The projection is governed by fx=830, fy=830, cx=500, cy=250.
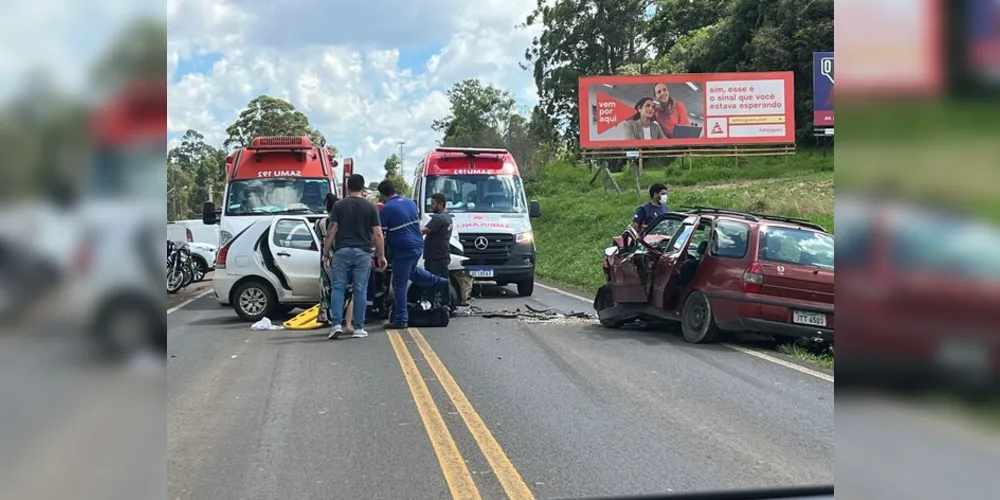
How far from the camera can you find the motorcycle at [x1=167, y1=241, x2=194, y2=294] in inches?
647

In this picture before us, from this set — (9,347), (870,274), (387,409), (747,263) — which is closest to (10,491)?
(9,347)

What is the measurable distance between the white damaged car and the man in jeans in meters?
1.55

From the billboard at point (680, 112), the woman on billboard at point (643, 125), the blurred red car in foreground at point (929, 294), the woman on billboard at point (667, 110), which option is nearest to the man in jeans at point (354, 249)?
the blurred red car in foreground at point (929, 294)

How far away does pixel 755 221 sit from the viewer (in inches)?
356

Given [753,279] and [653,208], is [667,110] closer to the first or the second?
[653,208]

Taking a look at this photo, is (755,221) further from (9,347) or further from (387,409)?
(9,347)

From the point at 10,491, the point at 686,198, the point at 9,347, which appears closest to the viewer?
the point at 9,347

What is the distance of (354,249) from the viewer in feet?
32.0

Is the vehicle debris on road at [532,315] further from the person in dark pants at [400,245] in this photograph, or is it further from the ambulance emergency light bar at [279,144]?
the ambulance emergency light bar at [279,144]

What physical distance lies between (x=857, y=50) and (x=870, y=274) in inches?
26.6

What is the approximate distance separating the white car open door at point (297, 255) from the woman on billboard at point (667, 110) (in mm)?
23845

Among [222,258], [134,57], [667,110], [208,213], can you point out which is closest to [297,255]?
[222,258]

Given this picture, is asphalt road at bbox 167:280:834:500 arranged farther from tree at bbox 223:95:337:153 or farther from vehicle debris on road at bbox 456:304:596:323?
tree at bbox 223:95:337:153

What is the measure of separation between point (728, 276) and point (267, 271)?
626 cm
